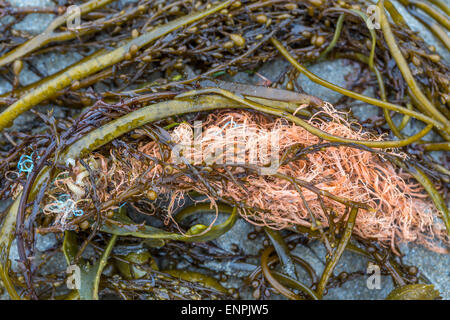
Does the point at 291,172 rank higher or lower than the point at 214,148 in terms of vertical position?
lower

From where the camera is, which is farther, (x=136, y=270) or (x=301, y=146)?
(x=136, y=270)

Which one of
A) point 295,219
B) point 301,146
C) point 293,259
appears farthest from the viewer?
point 293,259

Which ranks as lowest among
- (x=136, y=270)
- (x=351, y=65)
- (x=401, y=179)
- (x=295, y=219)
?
(x=136, y=270)

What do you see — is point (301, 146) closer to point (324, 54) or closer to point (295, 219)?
point (295, 219)

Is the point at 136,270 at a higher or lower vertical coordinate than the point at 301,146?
lower

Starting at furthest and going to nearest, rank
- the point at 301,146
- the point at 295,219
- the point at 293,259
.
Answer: the point at 293,259 → the point at 295,219 → the point at 301,146

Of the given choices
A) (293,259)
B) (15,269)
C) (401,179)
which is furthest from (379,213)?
(15,269)

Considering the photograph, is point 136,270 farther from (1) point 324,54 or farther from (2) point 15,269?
(1) point 324,54

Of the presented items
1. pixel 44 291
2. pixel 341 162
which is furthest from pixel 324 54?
pixel 44 291
